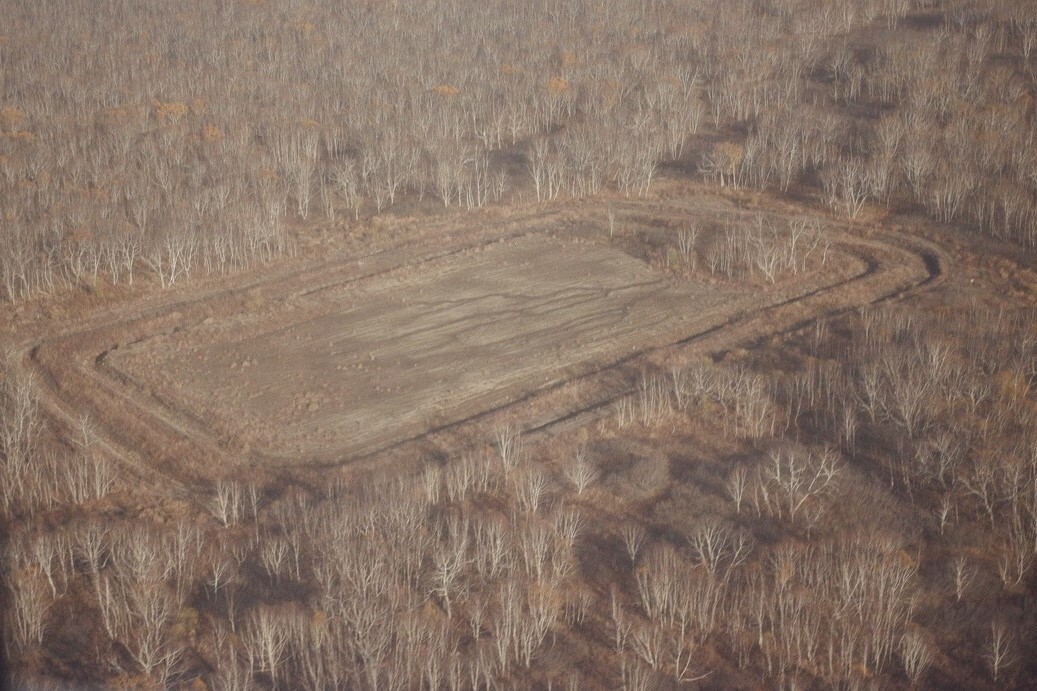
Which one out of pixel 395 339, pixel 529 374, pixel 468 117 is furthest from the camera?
pixel 468 117

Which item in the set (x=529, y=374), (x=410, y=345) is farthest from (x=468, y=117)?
(x=529, y=374)

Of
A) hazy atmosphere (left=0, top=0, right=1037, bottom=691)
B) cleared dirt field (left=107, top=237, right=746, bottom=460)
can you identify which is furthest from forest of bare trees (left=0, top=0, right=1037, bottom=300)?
cleared dirt field (left=107, top=237, right=746, bottom=460)

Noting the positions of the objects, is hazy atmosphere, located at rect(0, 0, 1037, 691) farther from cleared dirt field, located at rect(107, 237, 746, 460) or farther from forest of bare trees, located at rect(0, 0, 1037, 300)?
forest of bare trees, located at rect(0, 0, 1037, 300)

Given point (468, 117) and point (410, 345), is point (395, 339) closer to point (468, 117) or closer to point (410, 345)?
point (410, 345)

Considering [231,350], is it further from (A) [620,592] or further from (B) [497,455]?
(A) [620,592]

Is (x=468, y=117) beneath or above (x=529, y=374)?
above

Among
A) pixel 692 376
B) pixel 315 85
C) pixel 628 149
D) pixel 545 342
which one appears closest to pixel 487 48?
pixel 315 85
